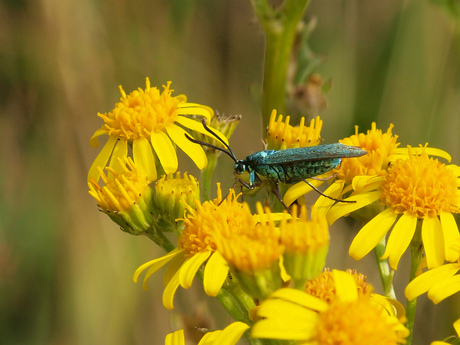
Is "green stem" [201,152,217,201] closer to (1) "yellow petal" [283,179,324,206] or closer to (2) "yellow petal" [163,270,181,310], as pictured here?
(1) "yellow petal" [283,179,324,206]

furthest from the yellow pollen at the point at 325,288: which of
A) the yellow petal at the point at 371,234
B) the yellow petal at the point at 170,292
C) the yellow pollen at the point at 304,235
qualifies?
the yellow petal at the point at 170,292

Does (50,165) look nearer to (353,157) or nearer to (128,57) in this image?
(128,57)

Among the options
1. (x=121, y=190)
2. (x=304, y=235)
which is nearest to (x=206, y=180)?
(x=121, y=190)

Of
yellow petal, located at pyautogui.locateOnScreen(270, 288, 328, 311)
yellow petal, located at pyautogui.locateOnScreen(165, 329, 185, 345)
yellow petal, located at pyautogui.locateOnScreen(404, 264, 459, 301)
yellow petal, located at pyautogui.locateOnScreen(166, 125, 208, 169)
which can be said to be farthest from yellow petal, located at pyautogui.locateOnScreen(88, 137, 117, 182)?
yellow petal, located at pyautogui.locateOnScreen(404, 264, 459, 301)

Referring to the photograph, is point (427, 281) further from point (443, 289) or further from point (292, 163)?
point (292, 163)

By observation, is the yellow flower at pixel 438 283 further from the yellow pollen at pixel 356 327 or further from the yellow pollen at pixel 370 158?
the yellow pollen at pixel 370 158

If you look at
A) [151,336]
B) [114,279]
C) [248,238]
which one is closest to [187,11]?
[114,279]
